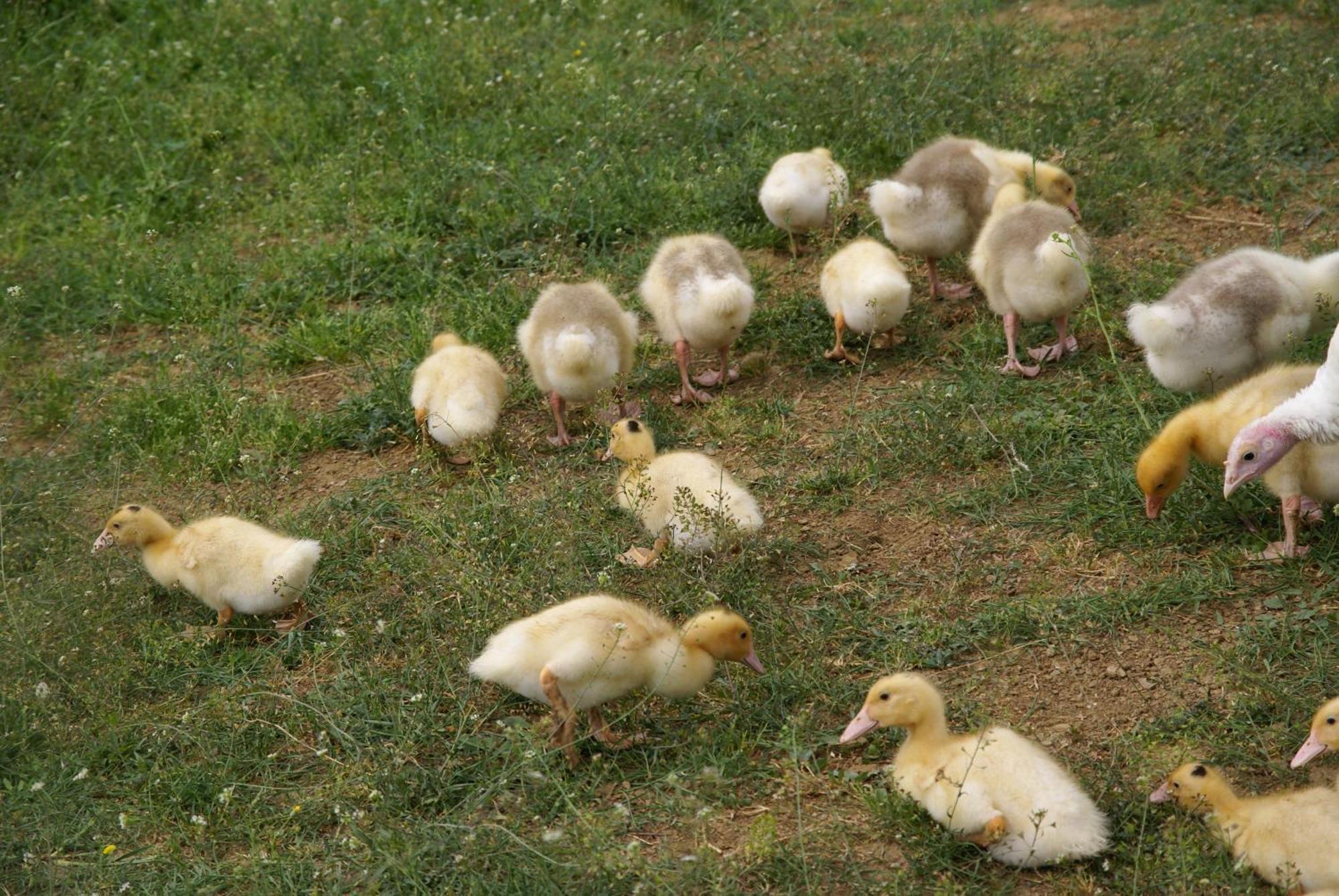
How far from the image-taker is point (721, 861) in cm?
463

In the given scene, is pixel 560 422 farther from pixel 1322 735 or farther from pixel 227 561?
pixel 1322 735

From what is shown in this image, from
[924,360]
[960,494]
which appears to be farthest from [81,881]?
[924,360]

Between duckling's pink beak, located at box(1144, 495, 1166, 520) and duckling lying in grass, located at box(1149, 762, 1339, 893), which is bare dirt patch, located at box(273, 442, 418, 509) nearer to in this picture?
duckling's pink beak, located at box(1144, 495, 1166, 520)

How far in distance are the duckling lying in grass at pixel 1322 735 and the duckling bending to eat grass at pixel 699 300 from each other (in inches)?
135

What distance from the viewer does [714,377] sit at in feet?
25.3

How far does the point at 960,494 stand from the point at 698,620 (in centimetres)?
176

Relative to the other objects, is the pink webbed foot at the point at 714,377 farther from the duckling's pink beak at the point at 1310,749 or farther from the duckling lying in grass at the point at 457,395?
the duckling's pink beak at the point at 1310,749

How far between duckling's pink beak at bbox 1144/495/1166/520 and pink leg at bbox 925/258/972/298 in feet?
7.86

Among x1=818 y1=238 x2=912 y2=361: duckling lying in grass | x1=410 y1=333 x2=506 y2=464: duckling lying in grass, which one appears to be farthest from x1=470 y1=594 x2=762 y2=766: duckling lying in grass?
x1=818 y1=238 x2=912 y2=361: duckling lying in grass

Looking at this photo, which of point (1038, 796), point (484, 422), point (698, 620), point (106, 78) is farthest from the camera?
point (106, 78)

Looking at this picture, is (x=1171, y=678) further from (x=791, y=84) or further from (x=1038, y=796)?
(x=791, y=84)

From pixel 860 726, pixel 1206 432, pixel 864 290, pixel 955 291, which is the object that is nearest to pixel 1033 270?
pixel 864 290

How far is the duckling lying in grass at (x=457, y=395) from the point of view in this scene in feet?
23.0

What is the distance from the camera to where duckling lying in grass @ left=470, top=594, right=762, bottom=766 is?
5.00 meters
